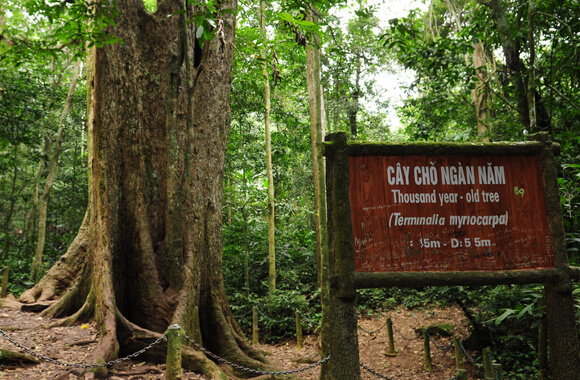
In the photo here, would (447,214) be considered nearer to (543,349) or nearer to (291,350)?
(543,349)

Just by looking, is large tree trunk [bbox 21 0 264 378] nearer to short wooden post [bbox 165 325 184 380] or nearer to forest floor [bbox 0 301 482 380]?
forest floor [bbox 0 301 482 380]

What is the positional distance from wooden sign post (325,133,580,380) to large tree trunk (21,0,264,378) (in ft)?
7.45

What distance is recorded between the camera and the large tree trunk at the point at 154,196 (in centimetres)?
500

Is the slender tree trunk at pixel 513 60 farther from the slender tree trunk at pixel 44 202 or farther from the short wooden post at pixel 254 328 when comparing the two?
the slender tree trunk at pixel 44 202

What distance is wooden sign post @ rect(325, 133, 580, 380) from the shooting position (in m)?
3.61

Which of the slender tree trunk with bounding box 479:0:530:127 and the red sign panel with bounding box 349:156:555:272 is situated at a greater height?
the slender tree trunk with bounding box 479:0:530:127

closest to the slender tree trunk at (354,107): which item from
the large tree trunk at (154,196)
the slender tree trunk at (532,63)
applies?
the slender tree trunk at (532,63)

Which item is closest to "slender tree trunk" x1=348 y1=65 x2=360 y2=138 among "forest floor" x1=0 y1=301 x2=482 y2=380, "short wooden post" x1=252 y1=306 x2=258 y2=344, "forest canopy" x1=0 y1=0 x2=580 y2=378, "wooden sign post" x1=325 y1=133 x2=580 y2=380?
"forest canopy" x1=0 y1=0 x2=580 y2=378

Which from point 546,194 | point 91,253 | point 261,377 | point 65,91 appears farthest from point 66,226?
point 546,194

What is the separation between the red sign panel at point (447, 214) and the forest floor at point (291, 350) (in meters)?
2.55

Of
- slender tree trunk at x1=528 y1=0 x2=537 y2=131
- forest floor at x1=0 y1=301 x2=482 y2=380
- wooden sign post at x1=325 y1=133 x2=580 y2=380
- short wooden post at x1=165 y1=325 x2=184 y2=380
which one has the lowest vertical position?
forest floor at x1=0 y1=301 x2=482 y2=380

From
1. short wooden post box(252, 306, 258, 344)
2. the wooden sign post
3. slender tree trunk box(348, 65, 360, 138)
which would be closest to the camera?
the wooden sign post

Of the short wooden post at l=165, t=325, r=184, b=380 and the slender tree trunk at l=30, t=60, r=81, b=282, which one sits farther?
the slender tree trunk at l=30, t=60, r=81, b=282

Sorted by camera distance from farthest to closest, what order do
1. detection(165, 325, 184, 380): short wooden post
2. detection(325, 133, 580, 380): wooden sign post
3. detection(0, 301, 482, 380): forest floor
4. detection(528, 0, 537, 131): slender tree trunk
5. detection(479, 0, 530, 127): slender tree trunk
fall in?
detection(479, 0, 530, 127): slender tree trunk < detection(528, 0, 537, 131): slender tree trunk < detection(0, 301, 482, 380): forest floor < detection(325, 133, 580, 380): wooden sign post < detection(165, 325, 184, 380): short wooden post
